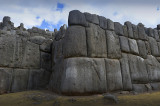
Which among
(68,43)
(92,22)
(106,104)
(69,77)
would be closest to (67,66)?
(69,77)

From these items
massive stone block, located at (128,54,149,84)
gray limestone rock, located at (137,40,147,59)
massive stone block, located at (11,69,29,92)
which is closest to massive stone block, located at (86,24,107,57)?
massive stone block, located at (128,54,149,84)

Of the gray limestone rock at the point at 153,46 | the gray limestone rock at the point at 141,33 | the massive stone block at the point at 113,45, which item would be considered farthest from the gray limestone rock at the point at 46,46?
the gray limestone rock at the point at 153,46

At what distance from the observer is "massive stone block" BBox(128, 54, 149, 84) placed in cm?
443

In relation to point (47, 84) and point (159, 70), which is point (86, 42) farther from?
point (159, 70)

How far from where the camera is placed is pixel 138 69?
15.3 ft

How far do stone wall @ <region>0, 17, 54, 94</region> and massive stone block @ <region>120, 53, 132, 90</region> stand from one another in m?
2.61

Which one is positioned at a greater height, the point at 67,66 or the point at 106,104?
the point at 67,66

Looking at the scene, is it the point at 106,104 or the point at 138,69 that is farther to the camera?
the point at 138,69

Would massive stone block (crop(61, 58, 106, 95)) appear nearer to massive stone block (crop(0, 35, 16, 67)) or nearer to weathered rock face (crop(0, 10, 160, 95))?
weathered rock face (crop(0, 10, 160, 95))

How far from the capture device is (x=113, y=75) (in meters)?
3.83

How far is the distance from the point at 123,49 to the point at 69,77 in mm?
2358

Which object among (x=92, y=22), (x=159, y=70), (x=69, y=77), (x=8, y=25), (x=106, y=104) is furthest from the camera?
(x=8, y=25)

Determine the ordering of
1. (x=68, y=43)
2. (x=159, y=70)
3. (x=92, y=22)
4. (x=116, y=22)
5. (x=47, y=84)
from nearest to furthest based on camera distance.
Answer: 1. (x=68, y=43)
2. (x=92, y=22)
3. (x=47, y=84)
4. (x=116, y=22)
5. (x=159, y=70)

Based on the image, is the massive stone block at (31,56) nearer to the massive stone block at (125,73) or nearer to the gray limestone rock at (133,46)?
the massive stone block at (125,73)
